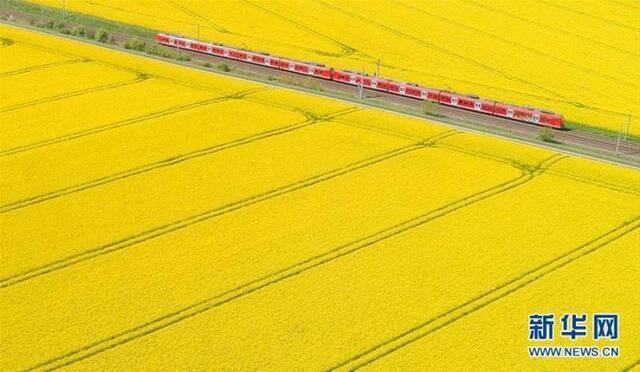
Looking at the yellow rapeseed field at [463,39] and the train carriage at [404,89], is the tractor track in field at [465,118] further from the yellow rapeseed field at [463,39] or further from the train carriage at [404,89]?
the yellow rapeseed field at [463,39]

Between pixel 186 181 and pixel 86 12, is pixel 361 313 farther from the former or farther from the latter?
pixel 86 12

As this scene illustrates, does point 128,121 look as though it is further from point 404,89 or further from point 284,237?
point 404,89

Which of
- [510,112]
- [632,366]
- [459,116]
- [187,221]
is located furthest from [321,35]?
[632,366]

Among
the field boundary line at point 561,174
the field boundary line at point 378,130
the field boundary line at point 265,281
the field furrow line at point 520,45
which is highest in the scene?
the field furrow line at point 520,45

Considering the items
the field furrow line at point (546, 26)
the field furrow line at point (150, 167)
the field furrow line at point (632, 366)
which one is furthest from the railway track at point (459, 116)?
the field furrow line at point (632, 366)

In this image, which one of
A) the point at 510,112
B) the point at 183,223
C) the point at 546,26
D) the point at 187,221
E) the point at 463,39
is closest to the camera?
the point at 183,223

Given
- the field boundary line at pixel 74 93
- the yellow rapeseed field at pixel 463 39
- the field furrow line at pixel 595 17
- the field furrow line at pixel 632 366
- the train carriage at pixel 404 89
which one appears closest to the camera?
the field furrow line at pixel 632 366
